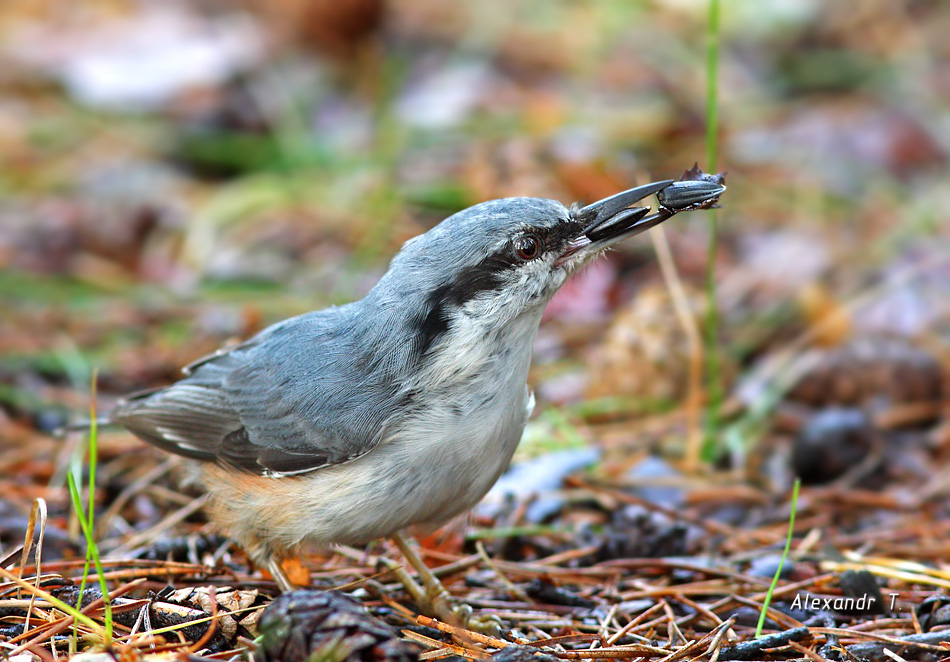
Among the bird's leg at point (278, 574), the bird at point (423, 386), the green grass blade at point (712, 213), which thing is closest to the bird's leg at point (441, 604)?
the bird at point (423, 386)

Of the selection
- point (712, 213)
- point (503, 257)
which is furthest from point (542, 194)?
point (503, 257)

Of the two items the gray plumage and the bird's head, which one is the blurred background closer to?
the bird's head

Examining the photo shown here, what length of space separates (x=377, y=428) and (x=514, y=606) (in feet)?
2.66

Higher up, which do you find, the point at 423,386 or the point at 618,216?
the point at 618,216

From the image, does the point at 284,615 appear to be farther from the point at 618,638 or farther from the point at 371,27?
the point at 371,27

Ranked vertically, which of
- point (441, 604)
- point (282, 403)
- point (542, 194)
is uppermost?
point (542, 194)

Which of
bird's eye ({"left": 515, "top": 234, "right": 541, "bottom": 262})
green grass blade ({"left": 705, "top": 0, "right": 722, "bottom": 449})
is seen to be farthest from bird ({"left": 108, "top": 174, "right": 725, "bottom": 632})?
green grass blade ({"left": 705, "top": 0, "right": 722, "bottom": 449})

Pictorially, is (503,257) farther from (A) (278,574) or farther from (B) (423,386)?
(A) (278,574)

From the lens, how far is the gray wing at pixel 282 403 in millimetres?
3141

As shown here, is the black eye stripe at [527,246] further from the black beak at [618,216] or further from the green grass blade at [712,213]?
the green grass blade at [712,213]

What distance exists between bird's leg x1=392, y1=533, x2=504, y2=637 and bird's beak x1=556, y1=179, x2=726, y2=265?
1137 millimetres

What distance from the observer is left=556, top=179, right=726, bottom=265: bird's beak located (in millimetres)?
3143

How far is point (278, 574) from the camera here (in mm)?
3314

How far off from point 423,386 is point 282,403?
56 centimetres
